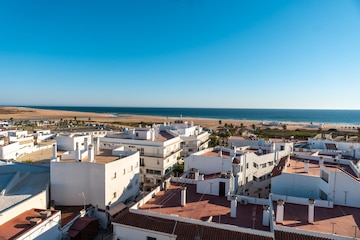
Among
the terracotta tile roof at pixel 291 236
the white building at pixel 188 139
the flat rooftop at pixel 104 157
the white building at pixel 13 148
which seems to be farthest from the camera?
the white building at pixel 188 139

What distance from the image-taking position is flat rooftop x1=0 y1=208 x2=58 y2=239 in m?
16.6

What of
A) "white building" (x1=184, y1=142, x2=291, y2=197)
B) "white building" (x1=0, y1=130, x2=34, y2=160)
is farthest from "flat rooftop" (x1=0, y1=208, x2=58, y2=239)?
"white building" (x1=0, y1=130, x2=34, y2=160)

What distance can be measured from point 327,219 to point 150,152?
985 inches

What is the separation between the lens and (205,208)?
1948 centimetres

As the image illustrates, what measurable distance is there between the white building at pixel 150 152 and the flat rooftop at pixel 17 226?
645 inches

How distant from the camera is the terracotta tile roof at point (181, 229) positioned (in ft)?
51.3

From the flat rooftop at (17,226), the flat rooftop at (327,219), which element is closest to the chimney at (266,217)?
the flat rooftop at (327,219)

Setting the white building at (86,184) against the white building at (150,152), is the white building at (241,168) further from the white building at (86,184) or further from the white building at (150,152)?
the white building at (86,184)

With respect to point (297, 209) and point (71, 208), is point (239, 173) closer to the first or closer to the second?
point (297, 209)

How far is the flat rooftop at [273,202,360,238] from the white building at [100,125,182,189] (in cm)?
2038

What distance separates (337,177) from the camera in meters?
19.9

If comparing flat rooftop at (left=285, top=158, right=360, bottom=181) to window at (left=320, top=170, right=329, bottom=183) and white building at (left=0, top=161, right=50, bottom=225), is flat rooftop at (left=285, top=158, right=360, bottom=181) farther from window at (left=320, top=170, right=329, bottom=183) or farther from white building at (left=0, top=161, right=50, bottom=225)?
white building at (left=0, top=161, right=50, bottom=225)

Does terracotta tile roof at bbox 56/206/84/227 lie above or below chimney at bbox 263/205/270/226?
below

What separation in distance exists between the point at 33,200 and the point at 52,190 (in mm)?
3473
